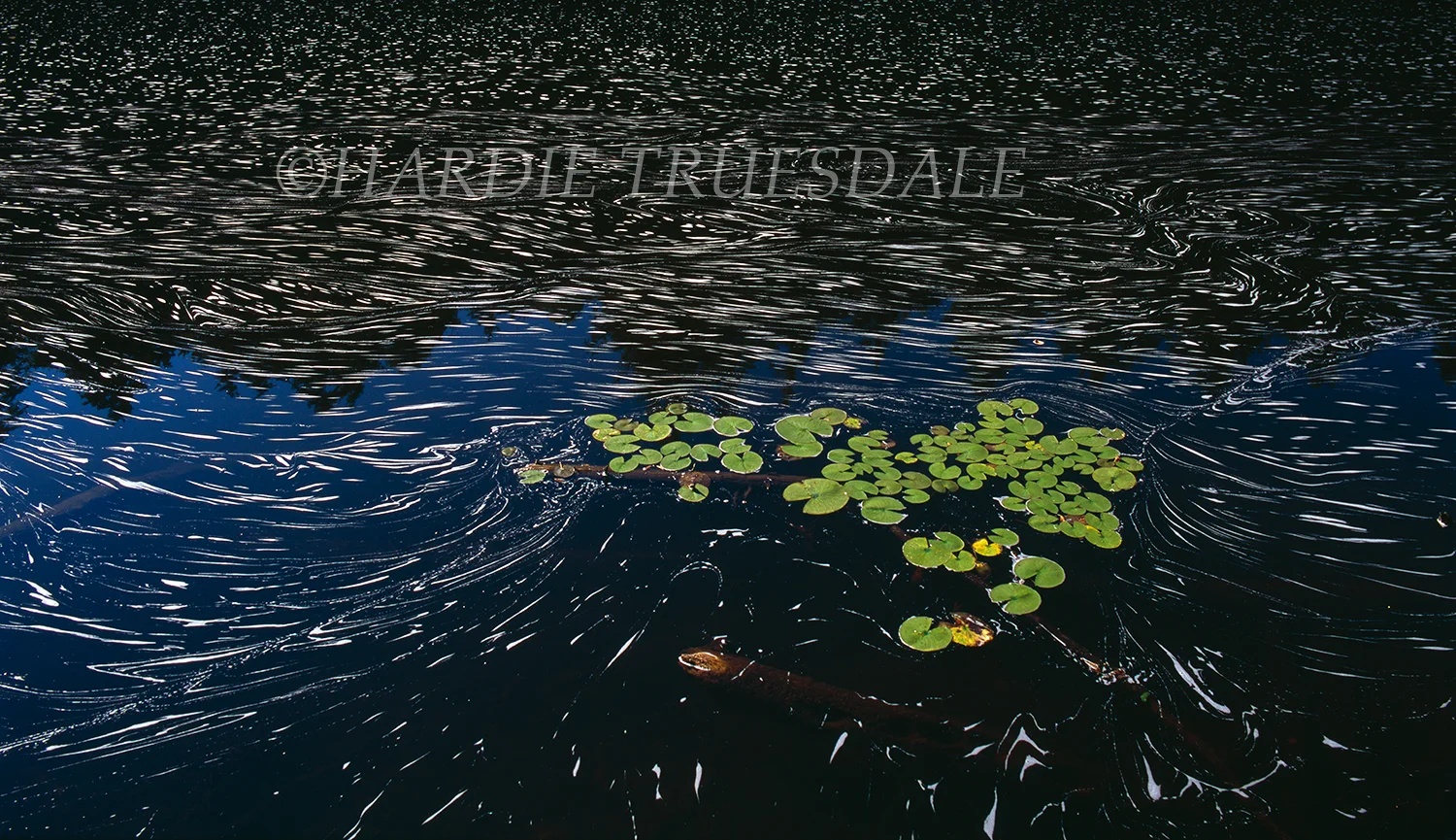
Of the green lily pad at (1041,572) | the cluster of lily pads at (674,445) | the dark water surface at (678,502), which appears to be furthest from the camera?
the cluster of lily pads at (674,445)

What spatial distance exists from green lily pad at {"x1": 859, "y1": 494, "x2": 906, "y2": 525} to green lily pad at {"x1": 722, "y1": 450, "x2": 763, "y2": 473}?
12.7 inches

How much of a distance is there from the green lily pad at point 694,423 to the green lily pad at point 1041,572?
3.24 feet

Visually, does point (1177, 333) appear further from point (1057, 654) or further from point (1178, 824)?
point (1178, 824)

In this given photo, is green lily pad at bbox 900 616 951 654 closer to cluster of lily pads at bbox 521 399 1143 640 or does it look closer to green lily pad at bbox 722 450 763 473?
cluster of lily pads at bbox 521 399 1143 640

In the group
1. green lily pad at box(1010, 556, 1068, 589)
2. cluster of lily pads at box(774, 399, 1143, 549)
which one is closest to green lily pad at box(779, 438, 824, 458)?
cluster of lily pads at box(774, 399, 1143, 549)

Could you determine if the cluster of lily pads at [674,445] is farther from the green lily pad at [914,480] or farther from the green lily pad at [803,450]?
the green lily pad at [914,480]

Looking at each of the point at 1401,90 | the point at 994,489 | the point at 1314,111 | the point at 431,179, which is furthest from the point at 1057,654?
the point at 1401,90

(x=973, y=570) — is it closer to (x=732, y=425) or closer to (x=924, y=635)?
(x=924, y=635)

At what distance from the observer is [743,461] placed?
8.04 ft

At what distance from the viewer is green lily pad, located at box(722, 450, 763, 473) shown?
2.42 meters

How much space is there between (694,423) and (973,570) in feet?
3.13

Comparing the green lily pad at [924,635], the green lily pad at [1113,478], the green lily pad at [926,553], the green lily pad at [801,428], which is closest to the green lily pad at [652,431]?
the green lily pad at [801,428]

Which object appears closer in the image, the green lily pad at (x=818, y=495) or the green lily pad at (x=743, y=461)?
the green lily pad at (x=818, y=495)

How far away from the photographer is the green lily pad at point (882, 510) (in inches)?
87.5
